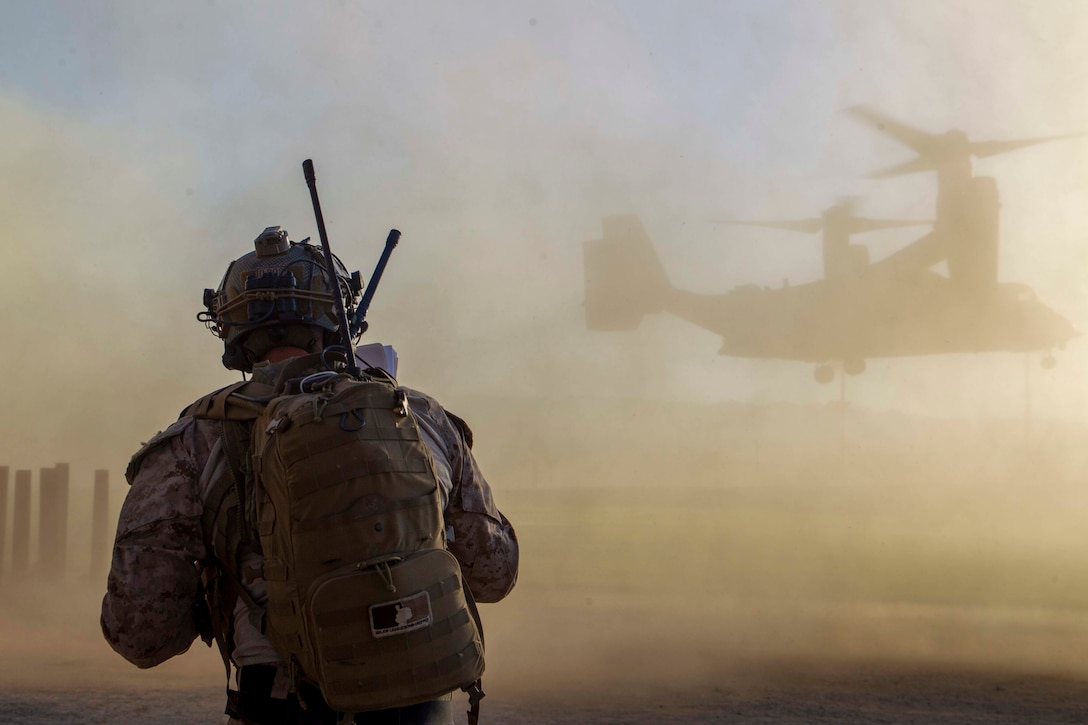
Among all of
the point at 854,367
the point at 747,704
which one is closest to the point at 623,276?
the point at 854,367

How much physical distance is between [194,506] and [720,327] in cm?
1814

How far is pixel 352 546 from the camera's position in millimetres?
2018

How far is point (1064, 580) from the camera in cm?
1420

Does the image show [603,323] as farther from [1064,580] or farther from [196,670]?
[196,670]

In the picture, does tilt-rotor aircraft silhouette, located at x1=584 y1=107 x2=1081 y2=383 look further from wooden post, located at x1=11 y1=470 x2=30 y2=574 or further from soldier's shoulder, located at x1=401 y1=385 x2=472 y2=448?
soldier's shoulder, located at x1=401 y1=385 x2=472 y2=448

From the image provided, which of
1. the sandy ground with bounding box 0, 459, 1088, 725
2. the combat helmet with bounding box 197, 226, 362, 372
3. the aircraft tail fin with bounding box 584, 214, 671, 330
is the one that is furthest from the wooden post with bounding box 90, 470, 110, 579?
the combat helmet with bounding box 197, 226, 362, 372

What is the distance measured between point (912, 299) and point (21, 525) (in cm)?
1437

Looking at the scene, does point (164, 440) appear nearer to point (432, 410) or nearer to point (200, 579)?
point (200, 579)

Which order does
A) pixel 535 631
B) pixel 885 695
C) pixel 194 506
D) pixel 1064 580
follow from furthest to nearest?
pixel 1064 580 < pixel 535 631 < pixel 885 695 < pixel 194 506

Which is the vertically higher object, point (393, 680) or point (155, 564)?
point (155, 564)

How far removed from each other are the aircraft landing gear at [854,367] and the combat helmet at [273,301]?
1528 centimetres

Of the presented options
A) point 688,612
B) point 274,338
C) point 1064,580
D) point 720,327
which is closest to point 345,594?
point 274,338

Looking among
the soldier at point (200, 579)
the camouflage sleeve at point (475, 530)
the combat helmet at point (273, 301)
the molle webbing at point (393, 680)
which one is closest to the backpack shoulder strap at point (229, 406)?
the soldier at point (200, 579)

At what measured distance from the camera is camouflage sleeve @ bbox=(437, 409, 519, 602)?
2482mm
